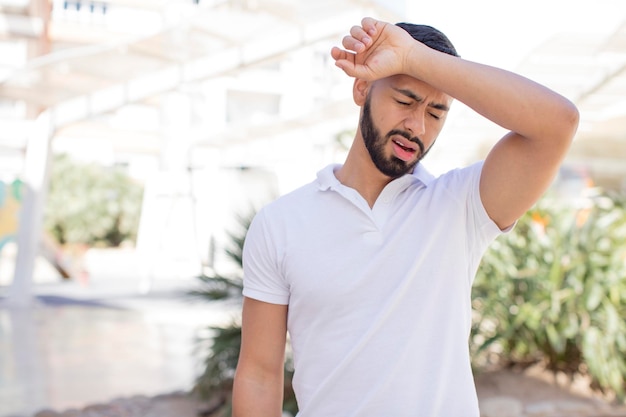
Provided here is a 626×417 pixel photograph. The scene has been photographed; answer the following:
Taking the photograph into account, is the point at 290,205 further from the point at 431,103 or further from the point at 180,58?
the point at 180,58

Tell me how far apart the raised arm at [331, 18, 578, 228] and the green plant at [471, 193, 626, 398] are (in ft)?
12.8

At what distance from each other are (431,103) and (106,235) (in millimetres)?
24428

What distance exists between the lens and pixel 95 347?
8.51 meters

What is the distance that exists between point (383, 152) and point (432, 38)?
242 millimetres

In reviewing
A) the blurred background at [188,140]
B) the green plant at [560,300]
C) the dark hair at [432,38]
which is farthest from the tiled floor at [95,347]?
the dark hair at [432,38]

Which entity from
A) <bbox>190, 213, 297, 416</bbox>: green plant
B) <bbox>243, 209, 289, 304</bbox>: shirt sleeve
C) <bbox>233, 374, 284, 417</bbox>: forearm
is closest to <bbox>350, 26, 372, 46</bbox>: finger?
<bbox>243, 209, 289, 304</bbox>: shirt sleeve

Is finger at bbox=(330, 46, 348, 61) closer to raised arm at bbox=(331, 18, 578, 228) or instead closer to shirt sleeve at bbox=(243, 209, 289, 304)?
raised arm at bbox=(331, 18, 578, 228)

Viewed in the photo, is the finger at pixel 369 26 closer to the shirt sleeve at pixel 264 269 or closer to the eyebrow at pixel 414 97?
the eyebrow at pixel 414 97

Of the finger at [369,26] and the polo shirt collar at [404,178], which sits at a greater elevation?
the finger at [369,26]

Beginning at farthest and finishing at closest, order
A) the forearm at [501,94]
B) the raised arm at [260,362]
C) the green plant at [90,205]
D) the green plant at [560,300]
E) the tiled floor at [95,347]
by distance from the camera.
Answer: the green plant at [90,205], the tiled floor at [95,347], the green plant at [560,300], the raised arm at [260,362], the forearm at [501,94]

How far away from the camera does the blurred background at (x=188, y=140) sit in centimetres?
679

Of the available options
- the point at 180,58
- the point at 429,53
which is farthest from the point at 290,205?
the point at 180,58

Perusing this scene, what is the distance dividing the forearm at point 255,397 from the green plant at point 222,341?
113 inches

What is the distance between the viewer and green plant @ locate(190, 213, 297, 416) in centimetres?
475
